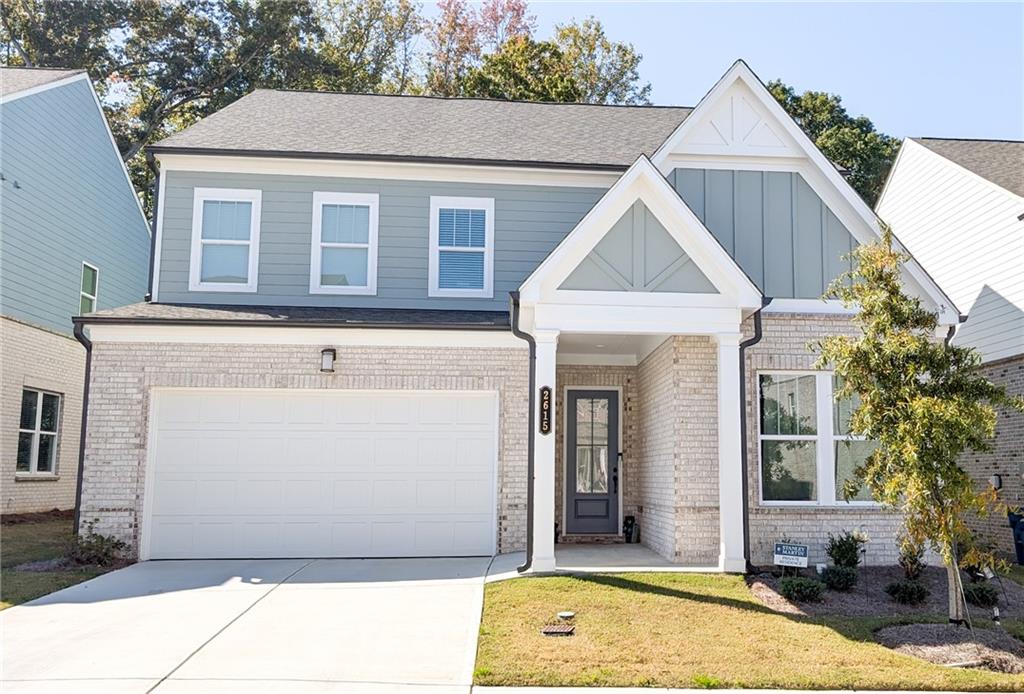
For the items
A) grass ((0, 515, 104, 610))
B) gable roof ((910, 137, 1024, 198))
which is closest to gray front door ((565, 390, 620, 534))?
grass ((0, 515, 104, 610))

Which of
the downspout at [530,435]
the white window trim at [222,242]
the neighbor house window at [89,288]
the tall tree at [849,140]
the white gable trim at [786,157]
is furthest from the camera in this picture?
the tall tree at [849,140]

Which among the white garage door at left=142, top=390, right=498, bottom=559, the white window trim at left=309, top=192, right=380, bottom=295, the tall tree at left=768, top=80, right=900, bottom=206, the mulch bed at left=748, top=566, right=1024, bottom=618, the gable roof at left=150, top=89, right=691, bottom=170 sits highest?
the tall tree at left=768, top=80, right=900, bottom=206

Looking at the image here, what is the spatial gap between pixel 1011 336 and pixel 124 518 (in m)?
15.2

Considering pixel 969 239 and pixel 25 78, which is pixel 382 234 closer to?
pixel 25 78

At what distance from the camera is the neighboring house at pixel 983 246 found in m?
15.0

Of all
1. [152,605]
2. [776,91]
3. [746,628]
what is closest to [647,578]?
[746,628]

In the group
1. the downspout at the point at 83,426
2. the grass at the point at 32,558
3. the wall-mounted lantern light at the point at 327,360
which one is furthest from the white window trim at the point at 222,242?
the grass at the point at 32,558

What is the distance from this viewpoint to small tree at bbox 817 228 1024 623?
803 centimetres

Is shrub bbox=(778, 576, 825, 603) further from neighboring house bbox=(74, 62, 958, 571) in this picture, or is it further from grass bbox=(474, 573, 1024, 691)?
neighboring house bbox=(74, 62, 958, 571)

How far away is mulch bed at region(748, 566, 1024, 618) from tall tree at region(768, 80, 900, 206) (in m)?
21.6

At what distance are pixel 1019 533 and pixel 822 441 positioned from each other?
4783 millimetres

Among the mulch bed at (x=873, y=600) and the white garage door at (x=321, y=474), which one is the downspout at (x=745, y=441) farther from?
the white garage door at (x=321, y=474)

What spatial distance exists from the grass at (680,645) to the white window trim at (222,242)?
6896mm

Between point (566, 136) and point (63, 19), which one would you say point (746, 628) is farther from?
point (63, 19)
